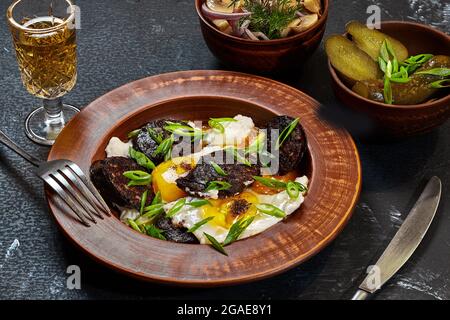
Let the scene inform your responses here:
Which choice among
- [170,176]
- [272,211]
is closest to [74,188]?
[170,176]

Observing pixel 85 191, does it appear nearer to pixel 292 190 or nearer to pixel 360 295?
pixel 292 190

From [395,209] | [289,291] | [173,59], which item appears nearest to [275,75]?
[173,59]

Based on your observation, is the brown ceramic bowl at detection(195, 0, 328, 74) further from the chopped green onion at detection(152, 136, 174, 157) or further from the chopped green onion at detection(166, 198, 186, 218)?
the chopped green onion at detection(166, 198, 186, 218)

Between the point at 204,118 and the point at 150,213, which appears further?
the point at 204,118

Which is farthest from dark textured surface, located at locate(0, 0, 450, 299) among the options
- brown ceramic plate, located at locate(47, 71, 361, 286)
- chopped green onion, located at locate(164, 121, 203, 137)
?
chopped green onion, located at locate(164, 121, 203, 137)

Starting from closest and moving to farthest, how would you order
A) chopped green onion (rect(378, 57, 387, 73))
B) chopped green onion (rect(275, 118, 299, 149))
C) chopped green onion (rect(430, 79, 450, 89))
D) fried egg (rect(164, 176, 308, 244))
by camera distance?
fried egg (rect(164, 176, 308, 244)) → chopped green onion (rect(275, 118, 299, 149)) → chopped green onion (rect(430, 79, 450, 89)) → chopped green onion (rect(378, 57, 387, 73))

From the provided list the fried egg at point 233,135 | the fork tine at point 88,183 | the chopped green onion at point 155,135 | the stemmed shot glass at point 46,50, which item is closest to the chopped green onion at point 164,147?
the chopped green onion at point 155,135
